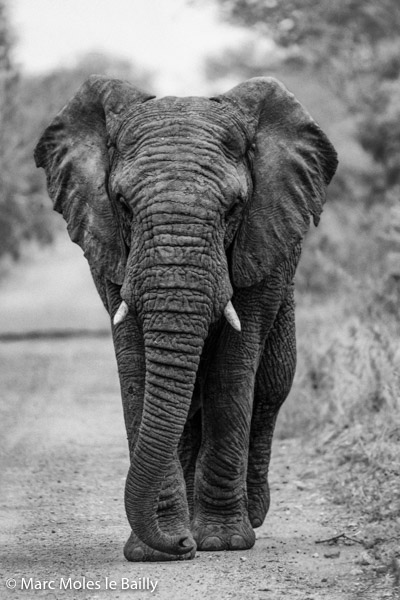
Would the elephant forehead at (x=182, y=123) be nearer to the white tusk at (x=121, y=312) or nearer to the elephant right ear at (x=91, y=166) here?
the elephant right ear at (x=91, y=166)

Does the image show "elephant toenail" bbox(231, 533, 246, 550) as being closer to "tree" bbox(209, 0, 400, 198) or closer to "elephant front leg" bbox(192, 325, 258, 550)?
"elephant front leg" bbox(192, 325, 258, 550)

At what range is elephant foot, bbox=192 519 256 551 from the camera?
6.88m

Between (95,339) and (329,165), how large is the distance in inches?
585

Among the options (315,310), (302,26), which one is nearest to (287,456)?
(315,310)

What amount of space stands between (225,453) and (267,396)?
780mm

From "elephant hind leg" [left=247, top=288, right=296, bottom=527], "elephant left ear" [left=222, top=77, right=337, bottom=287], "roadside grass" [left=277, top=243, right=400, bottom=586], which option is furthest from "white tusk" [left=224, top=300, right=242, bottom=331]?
"roadside grass" [left=277, top=243, right=400, bottom=586]

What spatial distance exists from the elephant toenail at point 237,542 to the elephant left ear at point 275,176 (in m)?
1.38

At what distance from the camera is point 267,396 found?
7.46m

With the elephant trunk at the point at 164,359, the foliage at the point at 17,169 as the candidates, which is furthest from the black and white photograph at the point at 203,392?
the foliage at the point at 17,169

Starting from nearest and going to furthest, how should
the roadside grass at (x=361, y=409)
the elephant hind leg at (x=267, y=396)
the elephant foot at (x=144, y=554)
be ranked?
the elephant foot at (x=144, y=554) < the elephant hind leg at (x=267, y=396) < the roadside grass at (x=361, y=409)

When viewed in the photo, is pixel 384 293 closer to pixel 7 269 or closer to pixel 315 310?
pixel 315 310

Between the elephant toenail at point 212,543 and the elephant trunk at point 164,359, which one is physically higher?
the elephant trunk at point 164,359

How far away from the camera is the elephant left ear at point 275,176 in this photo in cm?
660

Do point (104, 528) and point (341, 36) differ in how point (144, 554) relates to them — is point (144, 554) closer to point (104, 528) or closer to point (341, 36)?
point (104, 528)
